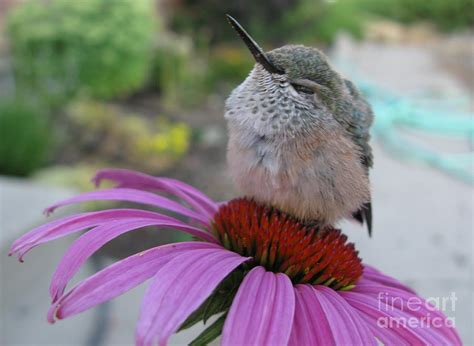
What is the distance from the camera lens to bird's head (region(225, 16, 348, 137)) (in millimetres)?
768

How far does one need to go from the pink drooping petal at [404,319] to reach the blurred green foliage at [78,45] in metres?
4.41

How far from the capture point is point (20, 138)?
3301 mm

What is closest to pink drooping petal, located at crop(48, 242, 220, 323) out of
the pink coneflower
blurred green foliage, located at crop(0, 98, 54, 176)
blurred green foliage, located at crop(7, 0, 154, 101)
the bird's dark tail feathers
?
the pink coneflower

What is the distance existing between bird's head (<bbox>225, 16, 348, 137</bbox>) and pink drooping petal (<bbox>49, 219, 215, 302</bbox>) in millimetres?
221

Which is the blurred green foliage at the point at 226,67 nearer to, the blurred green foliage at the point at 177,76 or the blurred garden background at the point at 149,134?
the blurred garden background at the point at 149,134

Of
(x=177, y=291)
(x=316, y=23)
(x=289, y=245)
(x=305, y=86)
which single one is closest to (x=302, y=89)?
(x=305, y=86)

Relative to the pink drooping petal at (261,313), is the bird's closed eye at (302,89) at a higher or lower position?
higher

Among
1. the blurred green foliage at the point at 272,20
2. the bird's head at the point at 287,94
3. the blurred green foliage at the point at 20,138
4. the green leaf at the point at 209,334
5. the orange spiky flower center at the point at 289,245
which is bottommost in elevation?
the green leaf at the point at 209,334

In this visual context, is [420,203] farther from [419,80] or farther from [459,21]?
[459,21]

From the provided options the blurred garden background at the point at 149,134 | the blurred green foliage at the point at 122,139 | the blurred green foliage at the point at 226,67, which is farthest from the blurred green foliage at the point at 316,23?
the blurred green foliage at the point at 122,139

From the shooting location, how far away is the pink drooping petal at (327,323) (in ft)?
2.17

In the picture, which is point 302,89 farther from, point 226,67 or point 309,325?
point 226,67

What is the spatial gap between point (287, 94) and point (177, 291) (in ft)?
1.12

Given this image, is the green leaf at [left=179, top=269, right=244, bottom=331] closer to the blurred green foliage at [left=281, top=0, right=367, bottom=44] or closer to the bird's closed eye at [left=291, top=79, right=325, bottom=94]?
the bird's closed eye at [left=291, top=79, right=325, bottom=94]
